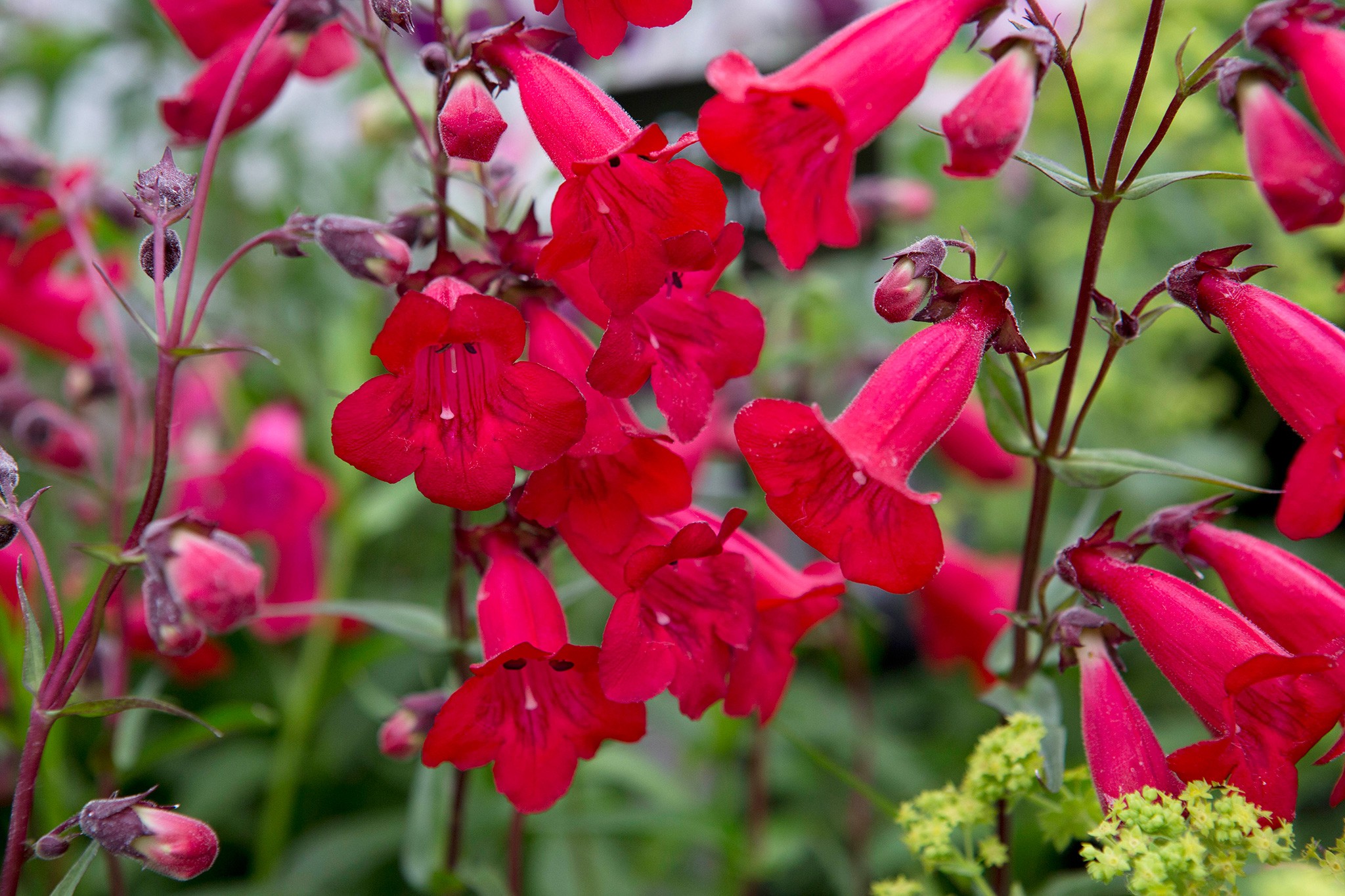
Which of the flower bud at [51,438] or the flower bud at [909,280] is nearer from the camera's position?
the flower bud at [909,280]

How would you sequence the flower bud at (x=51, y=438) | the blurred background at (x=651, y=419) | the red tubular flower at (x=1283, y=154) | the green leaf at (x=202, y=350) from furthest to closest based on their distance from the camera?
the blurred background at (x=651, y=419), the flower bud at (x=51, y=438), the green leaf at (x=202, y=350), the red tubular flower at (x=1283, y=154)

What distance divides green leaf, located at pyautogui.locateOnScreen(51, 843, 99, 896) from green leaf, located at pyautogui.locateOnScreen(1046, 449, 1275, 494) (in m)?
0.72

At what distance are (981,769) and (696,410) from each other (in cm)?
34

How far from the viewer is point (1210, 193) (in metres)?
2.05

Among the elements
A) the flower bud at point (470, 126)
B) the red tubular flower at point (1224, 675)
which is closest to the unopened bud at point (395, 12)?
the flower bud at point (470, 126)

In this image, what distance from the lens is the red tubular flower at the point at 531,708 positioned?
30.2 inches

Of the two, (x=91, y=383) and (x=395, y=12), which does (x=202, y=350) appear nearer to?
(x=395, y=12)

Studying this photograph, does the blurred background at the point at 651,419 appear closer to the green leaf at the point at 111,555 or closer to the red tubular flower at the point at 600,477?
the red tubular flower at the point at 600,477

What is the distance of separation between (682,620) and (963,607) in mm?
921

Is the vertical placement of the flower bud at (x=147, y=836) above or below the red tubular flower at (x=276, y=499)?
above

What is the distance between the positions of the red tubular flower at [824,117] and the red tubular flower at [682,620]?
0.21m

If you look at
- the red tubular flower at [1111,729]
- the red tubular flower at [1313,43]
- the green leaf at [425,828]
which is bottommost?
the green leaf at [425,828]

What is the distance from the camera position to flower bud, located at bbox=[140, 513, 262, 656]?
0.66m

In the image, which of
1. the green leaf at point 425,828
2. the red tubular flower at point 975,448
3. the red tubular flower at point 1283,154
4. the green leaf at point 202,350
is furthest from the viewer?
the red tubular flower at point 975,448
